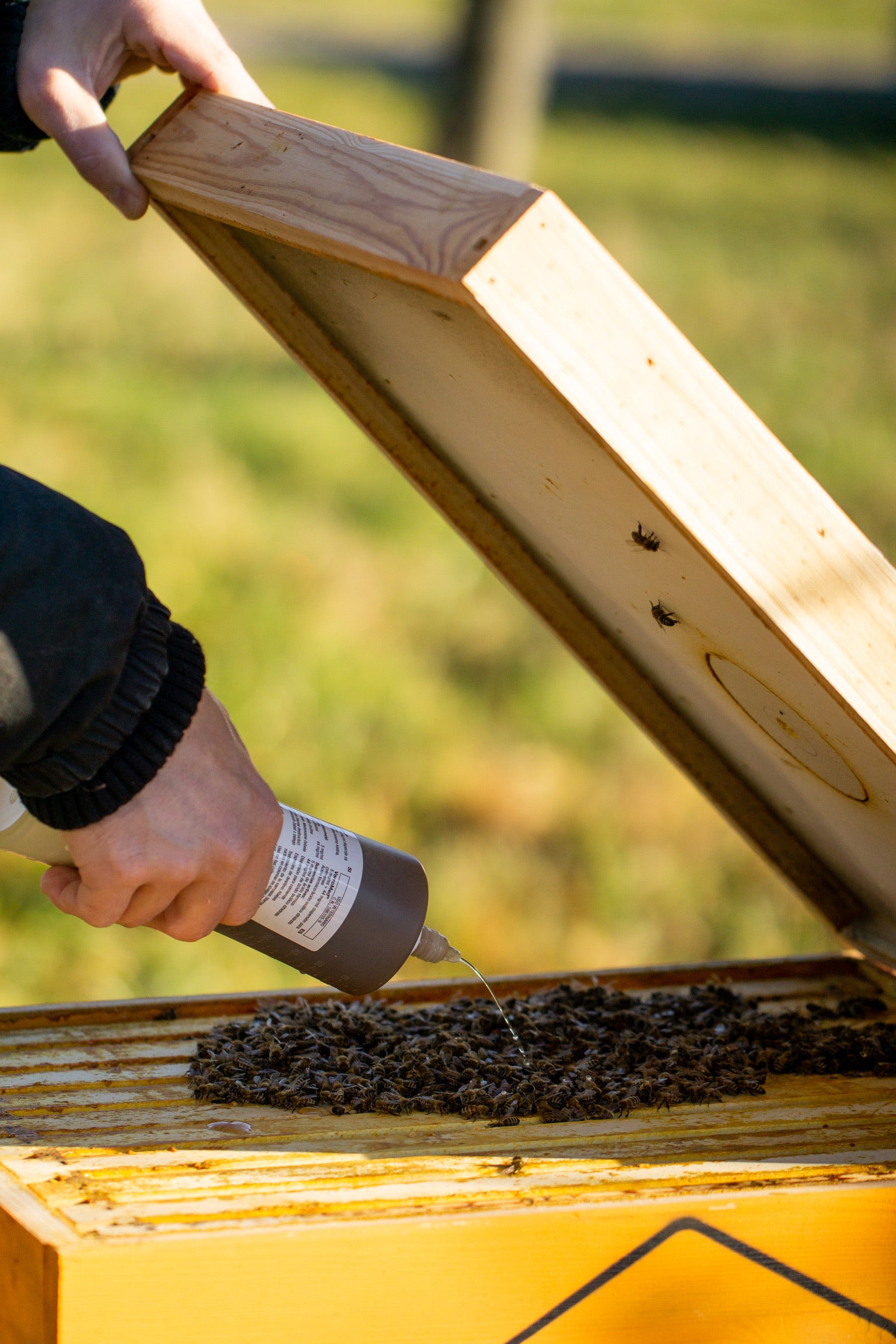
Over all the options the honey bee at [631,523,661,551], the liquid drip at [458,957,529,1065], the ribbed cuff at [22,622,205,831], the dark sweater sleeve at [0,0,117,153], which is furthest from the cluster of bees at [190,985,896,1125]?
the dark sweater sleeve at [0,0,117,153]

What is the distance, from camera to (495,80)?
9227 millimetres

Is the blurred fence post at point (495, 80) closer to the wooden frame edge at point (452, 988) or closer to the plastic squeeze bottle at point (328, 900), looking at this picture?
the wooden frame edge at point (452, 988)

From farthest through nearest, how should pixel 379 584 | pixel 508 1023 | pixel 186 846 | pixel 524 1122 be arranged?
pixel 379 584, pixel 508 1023, pixel 524 1122, pixel 186 846

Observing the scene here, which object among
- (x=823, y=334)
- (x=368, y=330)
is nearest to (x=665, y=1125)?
(x=368, y=330)

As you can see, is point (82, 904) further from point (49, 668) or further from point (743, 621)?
point (743, 621)

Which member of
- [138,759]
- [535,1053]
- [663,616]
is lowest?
[535,1053]

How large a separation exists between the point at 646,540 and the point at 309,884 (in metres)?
0.65

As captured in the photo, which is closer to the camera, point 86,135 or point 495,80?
point 86,135

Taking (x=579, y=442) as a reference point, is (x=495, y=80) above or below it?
above

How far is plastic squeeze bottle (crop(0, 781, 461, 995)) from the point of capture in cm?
166

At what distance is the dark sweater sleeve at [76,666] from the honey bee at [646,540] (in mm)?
544

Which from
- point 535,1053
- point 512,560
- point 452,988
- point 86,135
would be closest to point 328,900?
point 535,1053

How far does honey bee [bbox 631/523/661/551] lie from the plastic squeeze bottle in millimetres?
586

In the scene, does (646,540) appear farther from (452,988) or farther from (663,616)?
(452,988)
